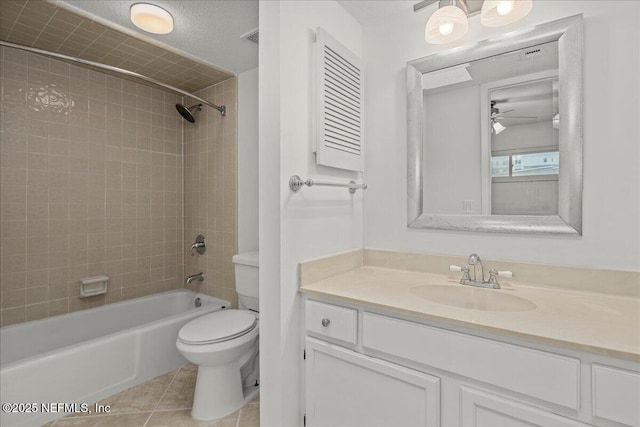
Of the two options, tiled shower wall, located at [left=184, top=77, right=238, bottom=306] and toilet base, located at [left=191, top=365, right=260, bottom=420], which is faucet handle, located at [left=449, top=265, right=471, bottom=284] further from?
tiled shower wall, located at [left=184, top=77, right=238, bottom=306]

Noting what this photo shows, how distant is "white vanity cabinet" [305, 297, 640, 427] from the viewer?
32.2 inches

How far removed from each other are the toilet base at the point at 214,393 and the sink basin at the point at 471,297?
3.83ft

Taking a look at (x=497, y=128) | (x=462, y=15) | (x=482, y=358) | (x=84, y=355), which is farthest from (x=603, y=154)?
(x=84, y=355)

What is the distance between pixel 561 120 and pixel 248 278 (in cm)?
191

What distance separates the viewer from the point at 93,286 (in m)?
2.38

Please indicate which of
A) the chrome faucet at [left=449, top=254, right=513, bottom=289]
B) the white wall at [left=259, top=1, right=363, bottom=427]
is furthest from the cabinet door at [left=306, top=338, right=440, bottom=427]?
the chrome faucet at [left=449, top=254, right=513, bottom=289]

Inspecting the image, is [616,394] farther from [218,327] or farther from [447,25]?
[218,327]

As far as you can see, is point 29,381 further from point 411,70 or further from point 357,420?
point 411,70

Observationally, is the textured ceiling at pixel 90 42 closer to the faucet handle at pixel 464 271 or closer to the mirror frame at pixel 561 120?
the mirror frame at pixel 561 120

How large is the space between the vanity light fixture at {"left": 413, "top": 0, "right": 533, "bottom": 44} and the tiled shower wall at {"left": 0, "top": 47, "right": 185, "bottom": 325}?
2201 mm

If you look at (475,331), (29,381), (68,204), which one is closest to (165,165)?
(68,204)

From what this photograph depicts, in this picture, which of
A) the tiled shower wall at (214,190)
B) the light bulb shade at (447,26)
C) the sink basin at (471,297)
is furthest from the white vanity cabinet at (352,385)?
the tiled shower wall at (214,190)

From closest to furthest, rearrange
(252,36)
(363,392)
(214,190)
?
(363,392) < (252,36) < (214,190)

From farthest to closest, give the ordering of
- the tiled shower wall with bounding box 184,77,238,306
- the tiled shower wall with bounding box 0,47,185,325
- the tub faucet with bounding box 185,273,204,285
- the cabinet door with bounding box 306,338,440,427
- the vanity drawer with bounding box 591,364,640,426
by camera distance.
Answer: the tub faucet with bounding box 185,273,204,285
the tiled shower wall with bounding box 184,77,238,306
the tiled shower wall with bounding box 0,47,185,325
the cabinet door with bounding box 306,338,440,427
the vanity drawer with bounding box 591,364,640,426
